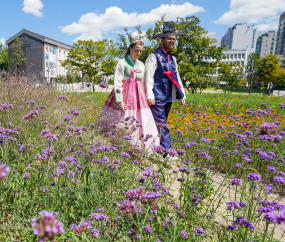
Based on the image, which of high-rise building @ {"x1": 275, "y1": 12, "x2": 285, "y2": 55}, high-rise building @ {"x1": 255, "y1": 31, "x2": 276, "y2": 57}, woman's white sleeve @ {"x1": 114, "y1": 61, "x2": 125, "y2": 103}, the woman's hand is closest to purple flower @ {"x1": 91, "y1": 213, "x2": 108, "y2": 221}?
the woman's hand

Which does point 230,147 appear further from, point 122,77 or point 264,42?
point 264,42

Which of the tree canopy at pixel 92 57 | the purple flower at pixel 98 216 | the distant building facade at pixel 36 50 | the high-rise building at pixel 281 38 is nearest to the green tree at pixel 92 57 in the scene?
the tree canopy at pixel 92 57

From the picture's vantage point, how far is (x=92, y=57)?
96.4ft

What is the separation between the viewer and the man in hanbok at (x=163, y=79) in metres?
3.82

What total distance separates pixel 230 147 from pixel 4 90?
5.01 metres

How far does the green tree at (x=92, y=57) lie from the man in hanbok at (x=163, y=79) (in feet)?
82.2

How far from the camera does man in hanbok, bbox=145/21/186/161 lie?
382cm

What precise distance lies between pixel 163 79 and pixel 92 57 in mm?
27631

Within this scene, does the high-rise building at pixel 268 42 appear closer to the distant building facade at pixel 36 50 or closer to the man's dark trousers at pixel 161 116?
the distant building facade at pixel 36 50

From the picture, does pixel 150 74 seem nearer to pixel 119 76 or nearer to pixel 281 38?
pixel 119 76

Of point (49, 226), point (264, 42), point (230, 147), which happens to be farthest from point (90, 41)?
point (264, 42)

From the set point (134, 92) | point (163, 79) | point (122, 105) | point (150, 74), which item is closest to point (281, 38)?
point (163, 79)

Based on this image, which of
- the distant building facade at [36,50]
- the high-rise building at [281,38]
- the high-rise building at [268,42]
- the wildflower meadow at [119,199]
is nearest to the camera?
the wildflower meadow at [119,199]

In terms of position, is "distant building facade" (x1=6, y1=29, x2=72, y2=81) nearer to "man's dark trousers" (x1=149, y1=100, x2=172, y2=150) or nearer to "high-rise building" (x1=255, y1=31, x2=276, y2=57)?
"man's dark trousers" (x1=149, y1=100, x2=172, y2=150)
